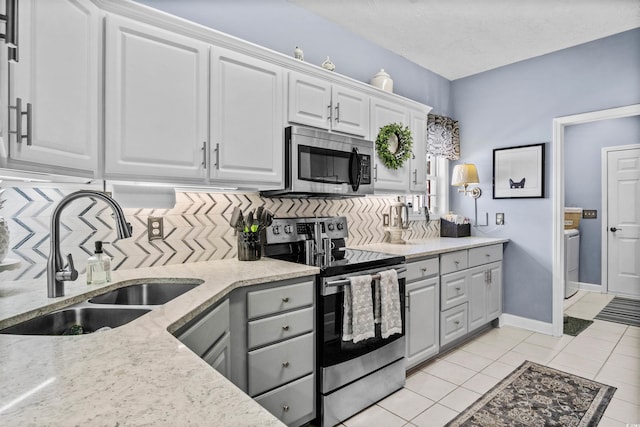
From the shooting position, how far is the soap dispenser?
4.93 feet

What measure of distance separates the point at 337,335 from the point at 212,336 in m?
0.82

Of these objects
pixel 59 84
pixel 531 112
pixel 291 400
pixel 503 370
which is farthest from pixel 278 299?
pixel 531 112

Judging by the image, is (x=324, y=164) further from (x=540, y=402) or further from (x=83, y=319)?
(x=540, y=402)

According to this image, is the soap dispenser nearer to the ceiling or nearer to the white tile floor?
the white tile floor

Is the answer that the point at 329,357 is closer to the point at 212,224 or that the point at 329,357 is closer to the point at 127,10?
the point at 212,224

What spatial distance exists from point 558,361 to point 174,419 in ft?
10.8

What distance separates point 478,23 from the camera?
2.91 metres

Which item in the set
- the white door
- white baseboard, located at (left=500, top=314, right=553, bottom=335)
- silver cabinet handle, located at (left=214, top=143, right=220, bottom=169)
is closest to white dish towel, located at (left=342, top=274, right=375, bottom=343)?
silver cabinet handle, located at (left=214, top=143, right=220, bottom=169)

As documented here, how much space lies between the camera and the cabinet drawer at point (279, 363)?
5.55 feet

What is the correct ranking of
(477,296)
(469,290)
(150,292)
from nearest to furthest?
(150,292)
(469,290)
(477,296)

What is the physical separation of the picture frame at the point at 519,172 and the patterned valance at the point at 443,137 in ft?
1.46

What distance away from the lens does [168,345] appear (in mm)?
879

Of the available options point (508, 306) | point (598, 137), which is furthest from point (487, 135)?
point (598, 137)

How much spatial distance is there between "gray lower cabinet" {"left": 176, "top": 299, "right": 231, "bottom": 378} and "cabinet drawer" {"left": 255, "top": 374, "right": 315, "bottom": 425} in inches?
13.5
